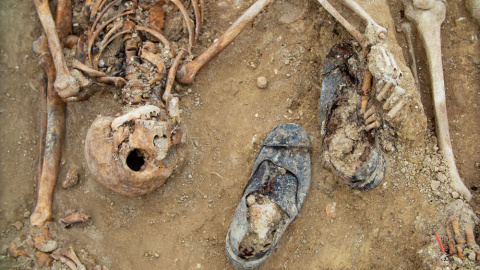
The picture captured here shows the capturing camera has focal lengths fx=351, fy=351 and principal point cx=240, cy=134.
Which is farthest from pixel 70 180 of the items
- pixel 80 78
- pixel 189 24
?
pixel 189 24

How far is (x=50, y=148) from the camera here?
3.47m

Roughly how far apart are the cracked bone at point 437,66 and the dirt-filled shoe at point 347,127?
0.60m

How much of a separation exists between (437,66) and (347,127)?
1.02 m

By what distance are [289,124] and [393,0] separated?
5.44 ft

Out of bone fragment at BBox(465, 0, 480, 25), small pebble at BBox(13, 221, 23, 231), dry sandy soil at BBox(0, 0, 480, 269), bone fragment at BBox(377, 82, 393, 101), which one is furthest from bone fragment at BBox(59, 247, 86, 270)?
bone fragment at BBox(465, 0, 480, 25)

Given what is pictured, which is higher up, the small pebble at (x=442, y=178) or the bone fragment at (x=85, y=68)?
the bone fragment at (x=85, y=68)

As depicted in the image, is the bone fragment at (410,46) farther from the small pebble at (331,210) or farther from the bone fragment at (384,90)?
the small pebble at (331,210)

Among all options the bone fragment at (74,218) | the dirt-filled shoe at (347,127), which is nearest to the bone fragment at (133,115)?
the bone fragment at (74,218)

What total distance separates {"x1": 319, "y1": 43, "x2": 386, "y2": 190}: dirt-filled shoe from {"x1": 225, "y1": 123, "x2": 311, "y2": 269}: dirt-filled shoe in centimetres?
30

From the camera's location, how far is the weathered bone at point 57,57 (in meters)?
3.24

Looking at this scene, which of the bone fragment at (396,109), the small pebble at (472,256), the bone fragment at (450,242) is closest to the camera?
the small pebble at (472,256)

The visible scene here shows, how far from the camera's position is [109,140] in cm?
292

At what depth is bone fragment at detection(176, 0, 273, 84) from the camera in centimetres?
353

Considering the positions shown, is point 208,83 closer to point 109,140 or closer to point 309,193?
point 109,140
